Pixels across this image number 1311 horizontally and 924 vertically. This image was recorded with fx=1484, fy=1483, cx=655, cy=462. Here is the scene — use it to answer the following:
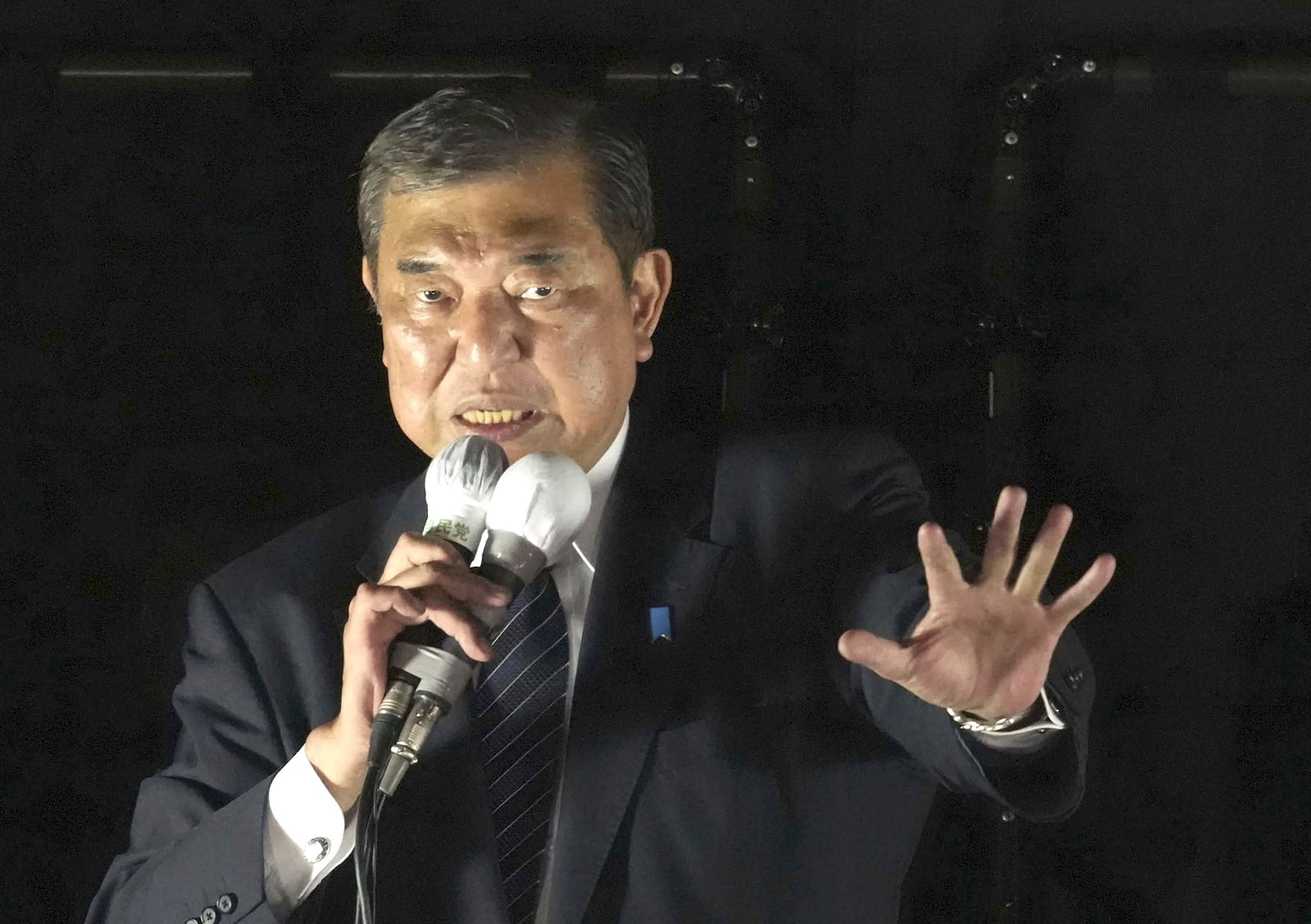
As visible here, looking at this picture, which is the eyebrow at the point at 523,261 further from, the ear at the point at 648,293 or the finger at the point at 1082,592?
the finger at the point at 1082,592

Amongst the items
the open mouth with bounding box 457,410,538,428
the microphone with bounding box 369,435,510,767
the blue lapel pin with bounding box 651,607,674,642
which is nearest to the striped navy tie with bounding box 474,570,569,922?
the blue lapel pin with bounding box 651,607,674,642

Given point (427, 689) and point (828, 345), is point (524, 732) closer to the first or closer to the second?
point (427, 689)

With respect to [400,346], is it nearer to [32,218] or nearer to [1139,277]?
[32,218]

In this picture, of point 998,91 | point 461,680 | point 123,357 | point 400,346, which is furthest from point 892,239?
point 123,357

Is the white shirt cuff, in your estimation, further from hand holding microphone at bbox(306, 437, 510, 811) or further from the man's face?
the man's face

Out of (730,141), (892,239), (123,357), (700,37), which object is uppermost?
(700,37)

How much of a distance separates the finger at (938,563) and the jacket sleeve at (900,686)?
0.13 metres

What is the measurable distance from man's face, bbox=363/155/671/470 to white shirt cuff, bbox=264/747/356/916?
19.7 inches

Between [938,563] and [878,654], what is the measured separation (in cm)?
12

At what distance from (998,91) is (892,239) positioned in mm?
268

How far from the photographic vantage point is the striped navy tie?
79.9 inches

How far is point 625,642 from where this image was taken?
2.08 metres

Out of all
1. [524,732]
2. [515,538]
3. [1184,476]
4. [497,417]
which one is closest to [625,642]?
[524,732]

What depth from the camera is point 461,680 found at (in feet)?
5.12
